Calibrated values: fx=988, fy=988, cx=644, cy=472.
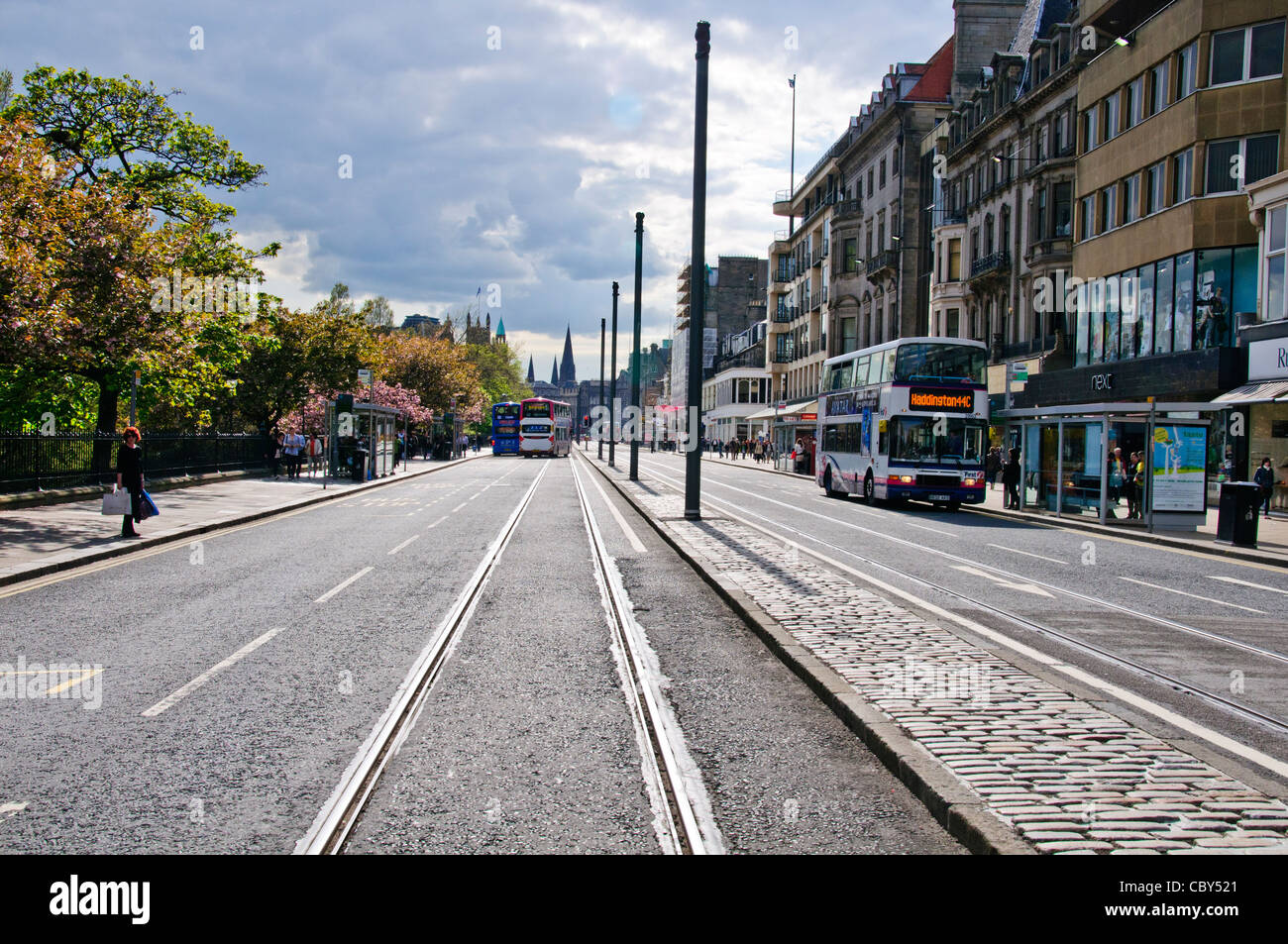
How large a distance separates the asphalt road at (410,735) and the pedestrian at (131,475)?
380cm

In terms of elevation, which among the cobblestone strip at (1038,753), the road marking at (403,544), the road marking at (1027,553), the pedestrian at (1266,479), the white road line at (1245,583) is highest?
the pedestrian at (1266,479)

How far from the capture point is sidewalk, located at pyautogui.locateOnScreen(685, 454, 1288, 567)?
16.6 m

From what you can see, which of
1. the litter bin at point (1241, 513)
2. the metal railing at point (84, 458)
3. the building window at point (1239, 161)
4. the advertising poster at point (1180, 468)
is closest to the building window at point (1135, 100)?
the building window at point (1239, 161)

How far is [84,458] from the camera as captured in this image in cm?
2244

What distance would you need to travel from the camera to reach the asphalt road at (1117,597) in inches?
269

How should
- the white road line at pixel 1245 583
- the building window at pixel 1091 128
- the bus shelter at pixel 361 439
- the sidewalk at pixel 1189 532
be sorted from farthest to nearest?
1. the bus shelter at pixel 361 439
2. the building window at pixel 1091 128
3. the sidewalk at pixel 1189 532
4. the white road line at pixel 1245 583

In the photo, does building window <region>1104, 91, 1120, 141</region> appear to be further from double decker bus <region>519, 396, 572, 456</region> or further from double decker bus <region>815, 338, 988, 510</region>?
double decker bus <region>519, 396, 572, 456</region>

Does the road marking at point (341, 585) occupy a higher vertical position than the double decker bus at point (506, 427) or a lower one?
lower

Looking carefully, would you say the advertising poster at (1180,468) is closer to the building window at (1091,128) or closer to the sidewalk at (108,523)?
the building window at (1091,128)

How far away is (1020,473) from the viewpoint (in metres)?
26.4

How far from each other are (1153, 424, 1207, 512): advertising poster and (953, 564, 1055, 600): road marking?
30.7 ft

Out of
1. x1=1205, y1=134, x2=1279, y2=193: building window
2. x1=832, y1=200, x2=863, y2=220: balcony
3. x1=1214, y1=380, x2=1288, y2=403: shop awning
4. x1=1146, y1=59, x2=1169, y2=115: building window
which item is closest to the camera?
x1=1214, y1=380, x2=1288, y2=403: shop awning

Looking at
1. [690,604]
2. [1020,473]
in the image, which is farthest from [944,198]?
[690,604]

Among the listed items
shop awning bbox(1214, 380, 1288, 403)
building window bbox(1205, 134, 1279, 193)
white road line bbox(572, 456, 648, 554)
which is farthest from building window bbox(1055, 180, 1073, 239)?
white road line bbox(572, 456, 648, 554)
